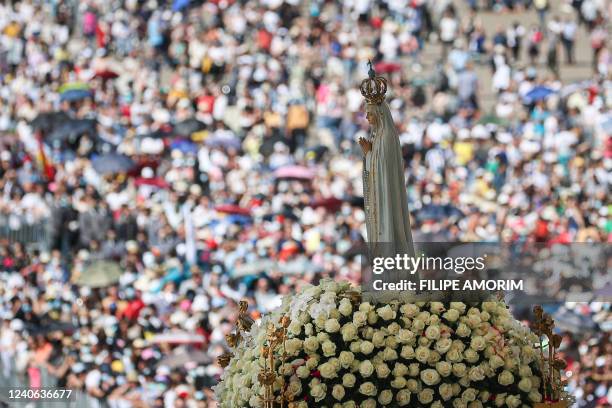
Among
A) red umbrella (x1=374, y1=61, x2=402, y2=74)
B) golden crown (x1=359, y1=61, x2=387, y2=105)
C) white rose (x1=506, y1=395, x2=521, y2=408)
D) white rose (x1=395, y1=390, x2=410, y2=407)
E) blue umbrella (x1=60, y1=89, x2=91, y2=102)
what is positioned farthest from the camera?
red umbrella (x1=374, y1=61, x2=402, y2=74)

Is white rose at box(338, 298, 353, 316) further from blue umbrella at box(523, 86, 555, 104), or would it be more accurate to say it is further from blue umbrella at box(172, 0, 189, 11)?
blue umbrella at box(172, 0, 189, 11)

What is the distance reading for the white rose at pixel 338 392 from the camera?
636 cm

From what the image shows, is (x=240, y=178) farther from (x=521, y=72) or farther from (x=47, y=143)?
(x=521, y=72)

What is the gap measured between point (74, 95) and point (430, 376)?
78.4ft

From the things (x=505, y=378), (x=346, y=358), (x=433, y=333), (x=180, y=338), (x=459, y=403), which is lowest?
(x=459, y=403)

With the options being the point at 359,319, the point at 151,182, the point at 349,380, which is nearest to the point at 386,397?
the point at 349,380

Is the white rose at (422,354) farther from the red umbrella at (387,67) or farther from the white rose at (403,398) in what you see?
the red umbrella at (387,67)

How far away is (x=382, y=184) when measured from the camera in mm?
6777

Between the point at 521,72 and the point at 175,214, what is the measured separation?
29.5 ft

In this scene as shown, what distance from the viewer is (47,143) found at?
90.9ft

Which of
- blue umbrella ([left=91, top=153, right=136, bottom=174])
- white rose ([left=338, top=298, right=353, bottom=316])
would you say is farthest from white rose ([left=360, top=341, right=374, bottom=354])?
blue umbrella ([left=91, top=153, right=136, bottom=174])

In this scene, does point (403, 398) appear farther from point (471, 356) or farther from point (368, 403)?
point (471, 356)

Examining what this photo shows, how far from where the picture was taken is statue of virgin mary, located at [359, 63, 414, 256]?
6.71 meters

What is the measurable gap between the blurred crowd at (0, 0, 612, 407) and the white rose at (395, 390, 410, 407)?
815 centimetres
